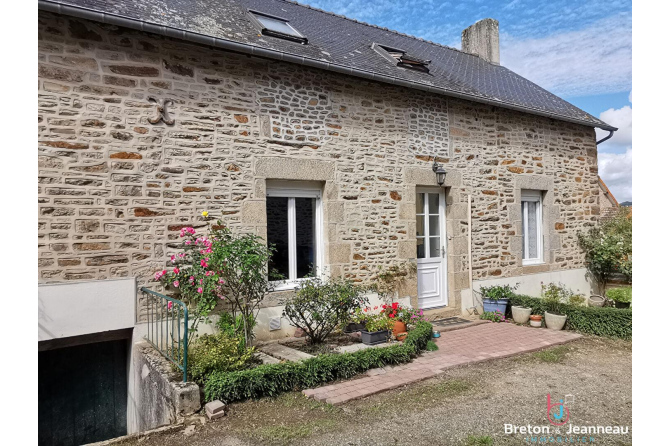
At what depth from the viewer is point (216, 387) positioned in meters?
3.98

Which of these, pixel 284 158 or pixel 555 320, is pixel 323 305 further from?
pixel 555 320

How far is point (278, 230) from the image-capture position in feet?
19.8

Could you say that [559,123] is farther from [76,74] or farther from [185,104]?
[76,74]

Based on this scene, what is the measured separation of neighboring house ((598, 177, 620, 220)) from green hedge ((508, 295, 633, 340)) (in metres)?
3.99

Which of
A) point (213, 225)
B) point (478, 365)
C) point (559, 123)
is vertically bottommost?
point (478, 365)

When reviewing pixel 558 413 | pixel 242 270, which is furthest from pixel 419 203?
pixel 558 413

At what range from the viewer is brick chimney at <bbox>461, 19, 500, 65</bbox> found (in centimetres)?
1145

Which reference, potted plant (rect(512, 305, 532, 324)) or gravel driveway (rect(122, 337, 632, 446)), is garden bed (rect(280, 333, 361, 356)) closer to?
gravel driveway (rect(122, 337, 632, 446))

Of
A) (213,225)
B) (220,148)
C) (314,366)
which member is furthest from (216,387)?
(220,148)

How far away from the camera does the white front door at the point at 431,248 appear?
751 centimetres

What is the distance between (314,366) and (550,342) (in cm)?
364

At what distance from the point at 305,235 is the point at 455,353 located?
2.53 meters

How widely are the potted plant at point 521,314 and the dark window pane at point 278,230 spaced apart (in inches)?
159

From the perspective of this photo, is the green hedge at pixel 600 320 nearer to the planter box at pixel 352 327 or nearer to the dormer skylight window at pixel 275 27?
the planter box at pixel 352 327
